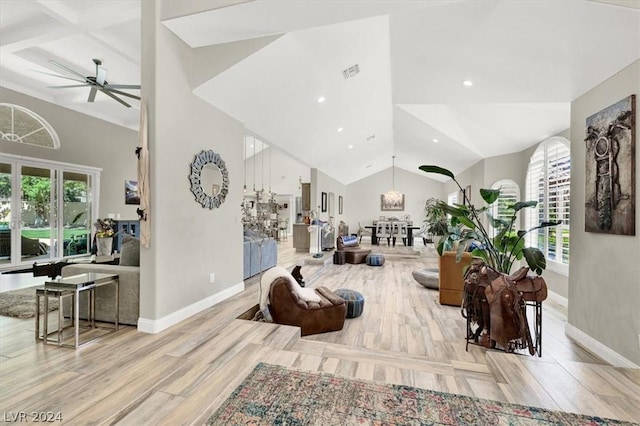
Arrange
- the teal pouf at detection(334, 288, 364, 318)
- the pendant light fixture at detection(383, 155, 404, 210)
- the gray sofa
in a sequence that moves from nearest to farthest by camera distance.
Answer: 1. the teal pouf at detection(334, 288, 364, 318)
2. the gray sofa
3. the pendant light fixture at detection(383, 155, 404, 210)

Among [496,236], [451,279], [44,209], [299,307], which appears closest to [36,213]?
[44,209]

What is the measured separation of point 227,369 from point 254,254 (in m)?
3.53

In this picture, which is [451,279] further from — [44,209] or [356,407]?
[44,209]

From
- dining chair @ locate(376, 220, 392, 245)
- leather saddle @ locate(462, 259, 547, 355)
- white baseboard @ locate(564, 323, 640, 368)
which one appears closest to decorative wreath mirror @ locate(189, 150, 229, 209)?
leather saddle @ locate(462, 259, 547, 355)

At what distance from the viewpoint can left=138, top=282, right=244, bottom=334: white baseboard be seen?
→ 9.27 feet

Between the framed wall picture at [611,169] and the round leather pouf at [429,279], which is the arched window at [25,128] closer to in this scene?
the round leather pouf at [429,279]

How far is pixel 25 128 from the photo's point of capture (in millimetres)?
6105

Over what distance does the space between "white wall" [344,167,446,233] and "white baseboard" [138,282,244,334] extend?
1055 centimetres

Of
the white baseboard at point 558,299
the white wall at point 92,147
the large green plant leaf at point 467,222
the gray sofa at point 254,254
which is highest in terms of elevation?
the white wall at point 92,147

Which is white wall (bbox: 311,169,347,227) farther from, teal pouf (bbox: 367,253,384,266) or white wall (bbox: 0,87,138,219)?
white wall (bbox: 0,87,138,219)

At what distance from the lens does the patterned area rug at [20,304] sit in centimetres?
337

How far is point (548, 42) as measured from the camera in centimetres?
255

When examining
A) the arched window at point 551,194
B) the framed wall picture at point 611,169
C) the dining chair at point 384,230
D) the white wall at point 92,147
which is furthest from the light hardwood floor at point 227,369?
the dining chair at point 384,230

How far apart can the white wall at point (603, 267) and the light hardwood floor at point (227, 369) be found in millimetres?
310
